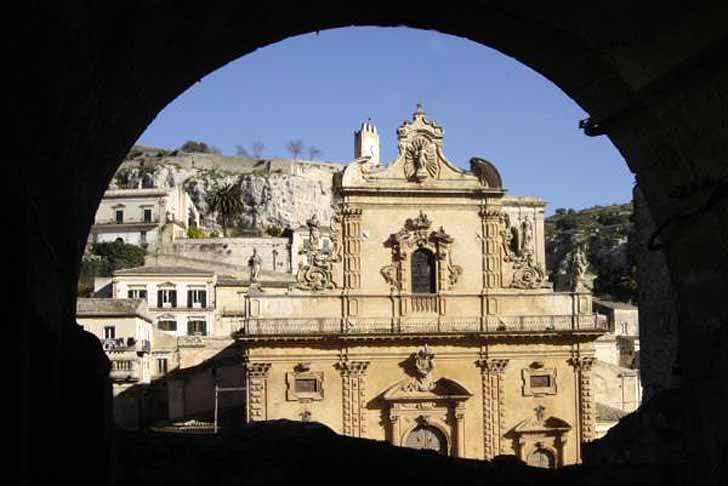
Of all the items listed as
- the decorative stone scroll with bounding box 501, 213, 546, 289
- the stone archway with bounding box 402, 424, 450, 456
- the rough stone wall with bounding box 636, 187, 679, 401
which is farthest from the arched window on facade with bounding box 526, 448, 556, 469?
the rough stone wall with bounding box 636, 187, 679, 401

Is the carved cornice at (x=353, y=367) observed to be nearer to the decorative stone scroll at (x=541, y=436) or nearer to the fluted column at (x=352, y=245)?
the fluted column at (x=352, y=245)

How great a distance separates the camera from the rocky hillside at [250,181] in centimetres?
8669

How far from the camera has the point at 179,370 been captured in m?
36.6

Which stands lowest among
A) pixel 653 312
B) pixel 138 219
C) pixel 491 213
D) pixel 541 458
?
pixel 541 458

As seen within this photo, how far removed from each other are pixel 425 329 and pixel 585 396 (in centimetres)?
529

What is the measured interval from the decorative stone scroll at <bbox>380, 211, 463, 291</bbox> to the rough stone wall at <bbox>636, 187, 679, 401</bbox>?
14.0m

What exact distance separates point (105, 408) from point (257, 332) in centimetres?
2280

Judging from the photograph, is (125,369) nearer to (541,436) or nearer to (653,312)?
(541,436)

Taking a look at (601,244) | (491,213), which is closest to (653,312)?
(491,213)

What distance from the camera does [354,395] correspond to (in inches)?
1042

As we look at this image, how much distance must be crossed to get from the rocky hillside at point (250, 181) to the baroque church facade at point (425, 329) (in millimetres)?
58647

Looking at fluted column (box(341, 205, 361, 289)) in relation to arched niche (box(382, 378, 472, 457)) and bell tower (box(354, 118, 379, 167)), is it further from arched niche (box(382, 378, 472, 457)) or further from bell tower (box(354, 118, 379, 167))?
bell tower (box(354, 118, 379, 167))

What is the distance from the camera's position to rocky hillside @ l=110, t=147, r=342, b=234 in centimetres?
8669

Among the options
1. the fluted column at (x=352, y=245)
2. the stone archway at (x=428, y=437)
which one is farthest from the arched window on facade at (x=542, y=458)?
the fluted column at (x=352, y=245)
